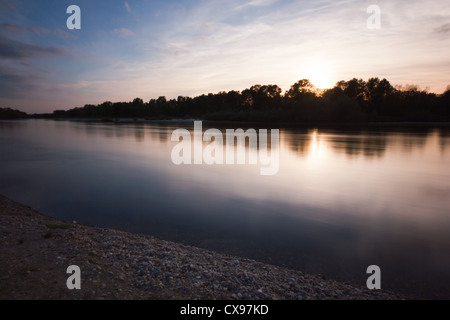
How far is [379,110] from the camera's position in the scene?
98.1 m

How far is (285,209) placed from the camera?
10.4 m

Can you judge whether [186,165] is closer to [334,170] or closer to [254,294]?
[334,170]

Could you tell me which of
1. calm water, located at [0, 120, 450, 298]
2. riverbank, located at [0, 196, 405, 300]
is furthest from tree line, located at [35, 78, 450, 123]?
riverbank, located at [0, 196, 405, 300]

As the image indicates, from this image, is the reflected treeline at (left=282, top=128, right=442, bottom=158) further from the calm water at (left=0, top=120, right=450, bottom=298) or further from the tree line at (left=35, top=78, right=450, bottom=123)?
the tree line at (left=35, top=78, right=450, bottom=123)

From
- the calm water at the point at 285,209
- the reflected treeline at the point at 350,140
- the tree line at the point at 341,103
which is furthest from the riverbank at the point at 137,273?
the tree line at the point at 341,103

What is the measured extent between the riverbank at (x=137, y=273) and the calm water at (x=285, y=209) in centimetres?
111

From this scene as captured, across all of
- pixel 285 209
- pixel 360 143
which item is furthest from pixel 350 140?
pixel 285 209

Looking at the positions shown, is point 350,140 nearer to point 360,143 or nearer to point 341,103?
point 360,143

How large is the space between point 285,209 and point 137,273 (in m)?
6.88

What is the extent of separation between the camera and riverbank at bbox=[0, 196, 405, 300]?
438 centimetres

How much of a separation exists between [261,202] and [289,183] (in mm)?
4057

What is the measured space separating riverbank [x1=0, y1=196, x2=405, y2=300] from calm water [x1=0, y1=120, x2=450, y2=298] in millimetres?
1112

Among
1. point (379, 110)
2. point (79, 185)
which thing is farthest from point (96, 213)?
point (379, 110)
